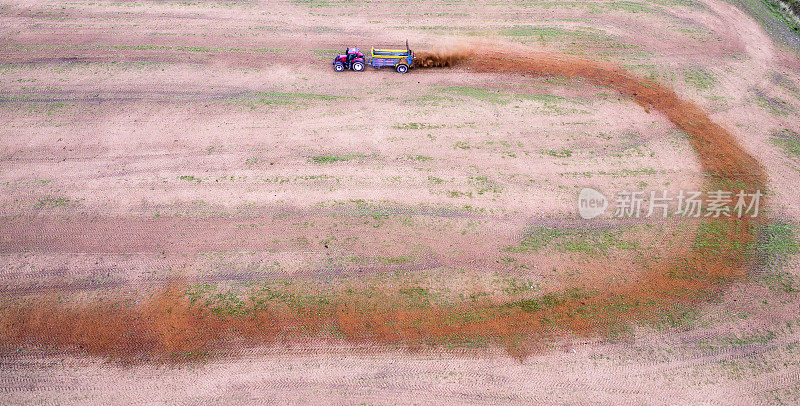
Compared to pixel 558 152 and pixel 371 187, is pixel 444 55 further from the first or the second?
pixel 371 187

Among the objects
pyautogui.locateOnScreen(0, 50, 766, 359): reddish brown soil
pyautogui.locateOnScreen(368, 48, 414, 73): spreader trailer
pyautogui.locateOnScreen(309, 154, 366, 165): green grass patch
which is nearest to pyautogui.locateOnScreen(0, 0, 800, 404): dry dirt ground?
pyautogui.locateOnScreen(309, 154, 366, 165): green grass patch

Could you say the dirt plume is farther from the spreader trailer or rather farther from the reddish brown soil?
the reddish brown soil

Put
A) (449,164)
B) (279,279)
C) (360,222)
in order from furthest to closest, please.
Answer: (449,164) → (360,222) → (279,279)

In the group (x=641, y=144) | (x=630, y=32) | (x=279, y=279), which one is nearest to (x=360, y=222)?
(x=279, y=279)

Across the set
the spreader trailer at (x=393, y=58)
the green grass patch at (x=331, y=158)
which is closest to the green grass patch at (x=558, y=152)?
the green grass patch at (x=331, y=158)

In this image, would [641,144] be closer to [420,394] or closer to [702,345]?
[702,345]
